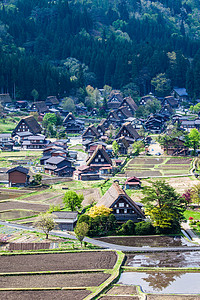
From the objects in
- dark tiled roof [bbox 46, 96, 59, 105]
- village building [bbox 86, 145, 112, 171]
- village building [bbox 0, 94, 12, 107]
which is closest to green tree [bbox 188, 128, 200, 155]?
village building [bbox 86, 145, 112, 171]

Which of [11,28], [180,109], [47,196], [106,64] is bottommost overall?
[47,196]

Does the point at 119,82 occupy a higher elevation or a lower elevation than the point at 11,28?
lower

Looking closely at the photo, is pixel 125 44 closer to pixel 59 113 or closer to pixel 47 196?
pixel 59 113

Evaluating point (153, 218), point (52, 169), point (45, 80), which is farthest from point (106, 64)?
point (153, 218)

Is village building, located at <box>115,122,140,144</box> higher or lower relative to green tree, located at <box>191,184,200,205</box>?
higher

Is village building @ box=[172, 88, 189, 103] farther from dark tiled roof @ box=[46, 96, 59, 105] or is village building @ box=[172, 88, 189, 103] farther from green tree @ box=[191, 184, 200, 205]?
green tree @ box=[191, 184, 200, 205]

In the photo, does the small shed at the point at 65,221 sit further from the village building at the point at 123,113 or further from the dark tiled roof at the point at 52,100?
the dark tiled roof at the point at 52,100

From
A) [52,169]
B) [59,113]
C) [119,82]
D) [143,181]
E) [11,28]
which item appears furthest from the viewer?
[11,28]
